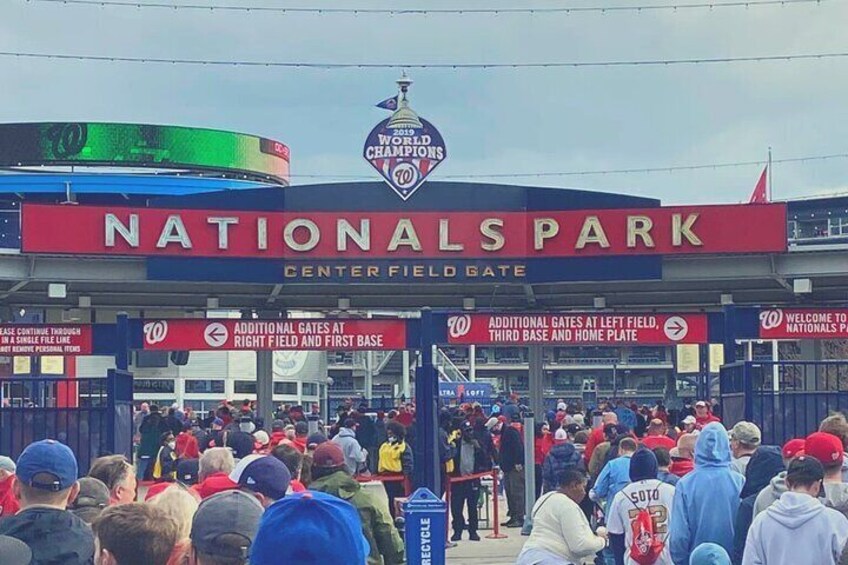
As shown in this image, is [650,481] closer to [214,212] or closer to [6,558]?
[6,558]

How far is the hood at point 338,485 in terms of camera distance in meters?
8.20

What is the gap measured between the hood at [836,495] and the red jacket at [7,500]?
4.80 m

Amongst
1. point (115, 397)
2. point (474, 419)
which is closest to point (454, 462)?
point (474, 419)

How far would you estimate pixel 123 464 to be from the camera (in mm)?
7352

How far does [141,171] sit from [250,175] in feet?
24.9

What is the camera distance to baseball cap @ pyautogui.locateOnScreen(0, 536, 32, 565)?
4.14 metres

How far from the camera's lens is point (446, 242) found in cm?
2647

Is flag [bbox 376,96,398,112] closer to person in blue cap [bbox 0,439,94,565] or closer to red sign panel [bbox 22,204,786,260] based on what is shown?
red sign panel [bbox 22,204,786,260]

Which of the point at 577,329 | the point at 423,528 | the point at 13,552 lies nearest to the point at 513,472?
the point at 577,329

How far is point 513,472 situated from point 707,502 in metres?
10.9

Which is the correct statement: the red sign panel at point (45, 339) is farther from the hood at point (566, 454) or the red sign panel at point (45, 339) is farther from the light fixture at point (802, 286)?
the light fixture at point (802, 286)

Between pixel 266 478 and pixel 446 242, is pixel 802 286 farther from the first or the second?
pixel 266 478

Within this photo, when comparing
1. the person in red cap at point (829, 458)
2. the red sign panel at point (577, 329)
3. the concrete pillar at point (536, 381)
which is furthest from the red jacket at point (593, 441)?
the concrete pillar at point (536, 381)

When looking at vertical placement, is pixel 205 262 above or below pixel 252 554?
above
